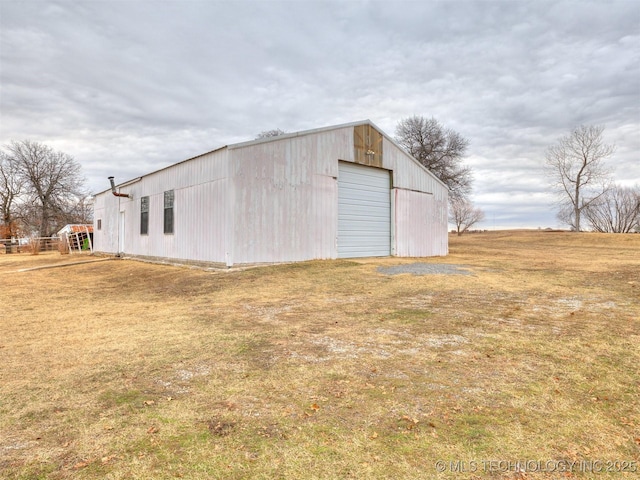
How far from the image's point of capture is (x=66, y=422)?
2545 millimetres

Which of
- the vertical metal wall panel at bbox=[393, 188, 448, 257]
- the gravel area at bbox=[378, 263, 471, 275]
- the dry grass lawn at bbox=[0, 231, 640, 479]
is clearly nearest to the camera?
the dry grass lawn at bbox=[0, 231, 640, 479]

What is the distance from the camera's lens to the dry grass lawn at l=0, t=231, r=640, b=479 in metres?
2.11

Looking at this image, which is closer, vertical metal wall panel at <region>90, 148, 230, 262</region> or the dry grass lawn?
the dry grass lawn

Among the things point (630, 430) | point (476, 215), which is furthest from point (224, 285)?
point (476, 215)

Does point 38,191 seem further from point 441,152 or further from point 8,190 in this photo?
point 441,152

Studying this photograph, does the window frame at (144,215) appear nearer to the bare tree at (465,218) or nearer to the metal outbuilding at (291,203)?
the metal outbuilding at (291,203)

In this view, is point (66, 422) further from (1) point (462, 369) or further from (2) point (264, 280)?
(2) point (264, 280)

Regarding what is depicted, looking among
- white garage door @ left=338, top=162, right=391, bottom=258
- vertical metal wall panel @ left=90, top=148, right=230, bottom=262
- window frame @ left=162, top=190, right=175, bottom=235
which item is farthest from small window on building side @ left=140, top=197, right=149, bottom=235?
white garage door @ left=338, top=162, right=391, bottom=258

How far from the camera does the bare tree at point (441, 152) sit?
32344 mm

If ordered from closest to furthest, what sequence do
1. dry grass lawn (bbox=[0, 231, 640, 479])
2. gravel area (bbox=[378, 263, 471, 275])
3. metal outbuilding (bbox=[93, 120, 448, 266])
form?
dry grass lawn (bbox=[0, 231, 640, 479])
gravel area (bbox=[378, 263, 471, 275])
metal outbuilding (bbox=[93, 120, 448, 266])

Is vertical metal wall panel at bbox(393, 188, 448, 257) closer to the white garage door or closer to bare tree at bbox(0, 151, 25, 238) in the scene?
the white garage door

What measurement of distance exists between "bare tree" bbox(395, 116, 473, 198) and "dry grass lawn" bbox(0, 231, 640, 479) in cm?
2735

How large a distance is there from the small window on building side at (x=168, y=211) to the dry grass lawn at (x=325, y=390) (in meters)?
7.83

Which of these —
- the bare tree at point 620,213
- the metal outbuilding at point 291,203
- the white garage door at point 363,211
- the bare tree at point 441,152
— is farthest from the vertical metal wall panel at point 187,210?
the bare tree at point 620,213
